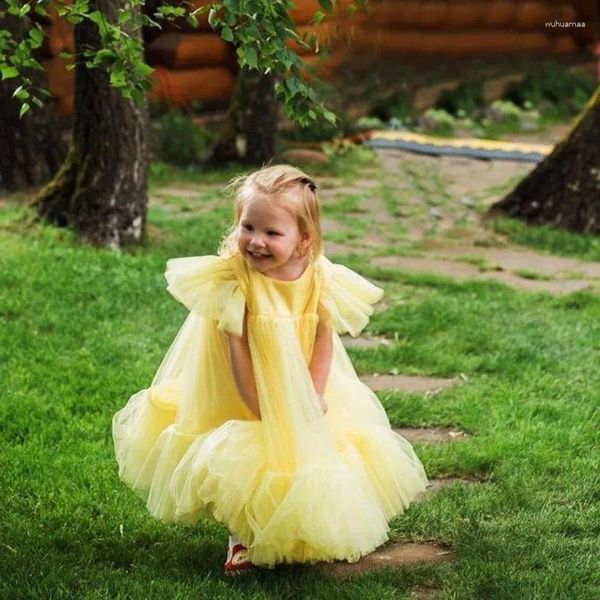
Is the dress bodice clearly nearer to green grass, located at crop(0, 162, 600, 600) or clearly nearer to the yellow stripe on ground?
green grass, located at crop(0, 162, 600, 600)

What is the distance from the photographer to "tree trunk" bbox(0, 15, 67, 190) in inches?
339

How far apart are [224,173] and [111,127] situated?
11.0ft

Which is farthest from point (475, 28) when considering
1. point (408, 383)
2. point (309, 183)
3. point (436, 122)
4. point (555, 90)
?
point (309, 183)

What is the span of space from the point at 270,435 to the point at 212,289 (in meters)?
0.41

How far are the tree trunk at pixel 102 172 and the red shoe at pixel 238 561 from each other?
404 cm

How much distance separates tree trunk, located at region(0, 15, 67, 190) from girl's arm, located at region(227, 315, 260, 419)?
5.91 m

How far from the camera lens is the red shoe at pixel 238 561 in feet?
10.3

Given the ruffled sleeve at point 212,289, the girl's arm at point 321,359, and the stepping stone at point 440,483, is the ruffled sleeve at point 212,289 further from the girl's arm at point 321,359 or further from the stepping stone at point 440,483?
the stepping stone at point 440,483

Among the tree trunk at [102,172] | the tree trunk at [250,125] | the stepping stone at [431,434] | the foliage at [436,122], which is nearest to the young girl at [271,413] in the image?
the stepping stone at [431,434]

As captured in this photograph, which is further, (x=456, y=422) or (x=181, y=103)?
(x=181, y=103)

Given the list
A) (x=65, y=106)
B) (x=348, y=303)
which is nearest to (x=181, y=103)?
(x=65, y=106)

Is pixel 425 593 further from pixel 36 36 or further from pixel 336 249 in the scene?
pixel 336 249

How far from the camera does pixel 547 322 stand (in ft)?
19.2

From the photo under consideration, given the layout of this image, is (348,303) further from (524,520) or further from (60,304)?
(60,304)
